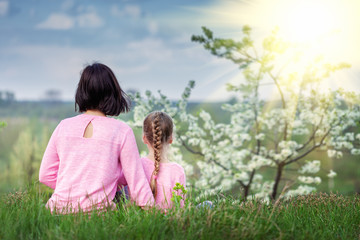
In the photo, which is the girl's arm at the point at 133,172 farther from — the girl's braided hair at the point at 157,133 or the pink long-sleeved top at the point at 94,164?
the girl's braided hair at the point at 157,133

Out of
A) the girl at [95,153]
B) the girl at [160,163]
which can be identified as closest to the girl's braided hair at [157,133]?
the girl at [160,163]

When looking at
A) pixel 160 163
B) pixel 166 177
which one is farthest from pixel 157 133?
pixel 166 177

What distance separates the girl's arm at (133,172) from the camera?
246 centimetres

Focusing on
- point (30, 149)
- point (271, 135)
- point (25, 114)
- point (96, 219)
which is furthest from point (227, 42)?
point (25, 114)

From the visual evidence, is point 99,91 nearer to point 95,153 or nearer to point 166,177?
point 95,153

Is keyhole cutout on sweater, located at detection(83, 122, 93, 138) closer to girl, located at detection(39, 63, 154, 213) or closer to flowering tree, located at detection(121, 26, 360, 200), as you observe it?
girl, located at detection(39, 63, 154, 213)

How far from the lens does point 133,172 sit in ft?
8.09

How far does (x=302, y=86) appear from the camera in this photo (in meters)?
6.62

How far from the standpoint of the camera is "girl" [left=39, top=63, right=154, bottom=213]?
241 cm

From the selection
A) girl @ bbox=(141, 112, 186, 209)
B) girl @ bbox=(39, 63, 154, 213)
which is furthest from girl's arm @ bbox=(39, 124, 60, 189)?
girl @ bbox=(141, 112, 186, 209)

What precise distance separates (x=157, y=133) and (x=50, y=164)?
0.83 metres

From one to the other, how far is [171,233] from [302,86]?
535 cm

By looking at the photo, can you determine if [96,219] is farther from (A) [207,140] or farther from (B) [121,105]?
(A) [207,140]

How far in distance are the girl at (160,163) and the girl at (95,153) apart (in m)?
0.27
